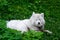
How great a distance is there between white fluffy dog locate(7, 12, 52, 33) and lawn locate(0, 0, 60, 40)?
1.65 feet

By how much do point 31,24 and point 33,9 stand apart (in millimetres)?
2032

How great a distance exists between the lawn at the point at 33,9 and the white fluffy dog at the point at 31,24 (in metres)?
0.50

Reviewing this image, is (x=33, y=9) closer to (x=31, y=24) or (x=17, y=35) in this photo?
(x=31, y=24)

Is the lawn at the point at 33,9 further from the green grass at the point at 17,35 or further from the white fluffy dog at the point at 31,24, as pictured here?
the green grass at the point at 17,35

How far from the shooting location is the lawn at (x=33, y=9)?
928 cm

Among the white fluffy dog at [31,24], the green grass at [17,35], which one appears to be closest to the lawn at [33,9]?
the white fluffy dog at [31,24]

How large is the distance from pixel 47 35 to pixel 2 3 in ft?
7.38

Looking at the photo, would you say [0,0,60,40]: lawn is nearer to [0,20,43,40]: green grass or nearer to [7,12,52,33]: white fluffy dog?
[7,12,52,33]: white fluffy dog

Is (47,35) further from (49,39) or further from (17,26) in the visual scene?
(17,26)

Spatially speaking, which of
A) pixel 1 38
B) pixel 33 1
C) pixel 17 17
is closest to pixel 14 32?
pixel 1 38

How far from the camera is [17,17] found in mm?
9602

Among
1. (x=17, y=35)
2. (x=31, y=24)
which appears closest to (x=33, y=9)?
(x=31, y=24)

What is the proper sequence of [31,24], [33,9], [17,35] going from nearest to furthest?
[17,35], [31,24], [33,9]

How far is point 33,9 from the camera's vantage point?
1027cm
